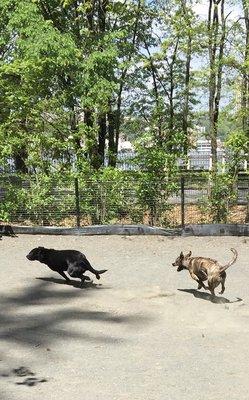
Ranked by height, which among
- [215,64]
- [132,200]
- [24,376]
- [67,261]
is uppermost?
[215,64]

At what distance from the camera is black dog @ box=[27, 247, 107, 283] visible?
9094mm

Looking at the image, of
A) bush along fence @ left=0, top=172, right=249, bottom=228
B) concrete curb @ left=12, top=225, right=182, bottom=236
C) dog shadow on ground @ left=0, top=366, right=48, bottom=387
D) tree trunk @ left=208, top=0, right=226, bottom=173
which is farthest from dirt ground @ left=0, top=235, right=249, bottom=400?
tree trunk @ left=208, top=0, right=226, bottom=173

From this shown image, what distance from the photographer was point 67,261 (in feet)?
30.1

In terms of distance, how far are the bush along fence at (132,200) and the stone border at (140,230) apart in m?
0.40

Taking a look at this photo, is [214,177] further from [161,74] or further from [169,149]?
[161,74]

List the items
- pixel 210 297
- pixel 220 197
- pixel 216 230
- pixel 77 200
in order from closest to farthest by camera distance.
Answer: pixel 210 297 < pixel 216 230 < pixel 220 197 < pixel 77 200

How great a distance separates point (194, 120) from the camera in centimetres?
2700

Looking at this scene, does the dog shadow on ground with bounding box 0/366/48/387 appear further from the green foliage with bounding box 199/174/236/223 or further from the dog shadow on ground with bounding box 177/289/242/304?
the green foliage with bounding box 199/174/236/223

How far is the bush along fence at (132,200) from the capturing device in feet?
48.4

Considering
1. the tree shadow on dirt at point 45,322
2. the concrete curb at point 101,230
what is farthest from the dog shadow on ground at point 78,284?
the concrete curb at point 101,230

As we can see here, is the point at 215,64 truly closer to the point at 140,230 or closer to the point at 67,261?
the point at 140,230

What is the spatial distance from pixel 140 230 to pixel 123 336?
24.9 feet

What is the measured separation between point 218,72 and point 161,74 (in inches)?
362

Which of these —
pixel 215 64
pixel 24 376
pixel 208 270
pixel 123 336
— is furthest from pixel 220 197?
pixel 24 376
